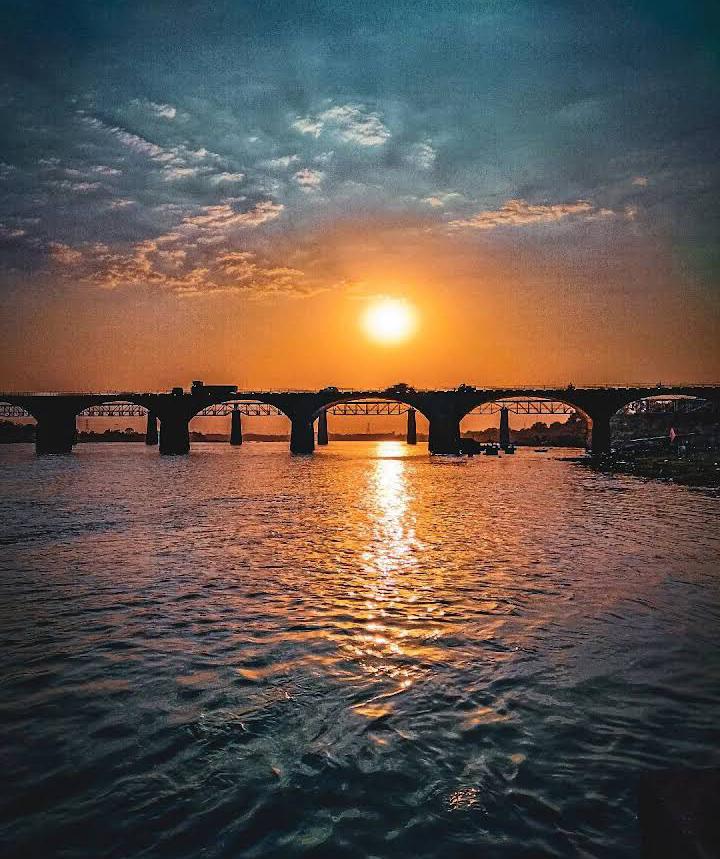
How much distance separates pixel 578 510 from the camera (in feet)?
117

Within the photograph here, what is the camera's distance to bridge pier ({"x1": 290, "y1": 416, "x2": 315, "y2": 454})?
136 metres

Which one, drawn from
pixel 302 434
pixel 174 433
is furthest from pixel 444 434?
pixel 174 433

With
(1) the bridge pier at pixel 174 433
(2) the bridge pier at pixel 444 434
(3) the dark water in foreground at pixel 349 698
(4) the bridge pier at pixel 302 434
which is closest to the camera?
(3) the dark water in foreground at pixel 349 698

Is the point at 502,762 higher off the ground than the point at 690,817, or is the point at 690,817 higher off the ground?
the point at 690,817

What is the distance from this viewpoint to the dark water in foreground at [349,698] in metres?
6.13

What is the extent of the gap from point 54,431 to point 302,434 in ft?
193

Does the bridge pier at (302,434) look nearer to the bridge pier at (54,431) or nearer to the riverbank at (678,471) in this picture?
the bridge pier at (54,431)

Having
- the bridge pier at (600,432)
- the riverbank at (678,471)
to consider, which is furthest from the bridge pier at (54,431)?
the riverbank at (678,471)

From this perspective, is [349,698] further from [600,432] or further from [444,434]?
[444,434]

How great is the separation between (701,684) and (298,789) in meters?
6.94

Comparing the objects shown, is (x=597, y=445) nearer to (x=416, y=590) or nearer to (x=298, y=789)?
(x=416, y=590)

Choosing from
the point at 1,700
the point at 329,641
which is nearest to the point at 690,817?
the point at 329,641

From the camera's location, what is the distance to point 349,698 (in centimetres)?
914

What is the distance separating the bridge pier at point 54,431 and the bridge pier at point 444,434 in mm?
84607
